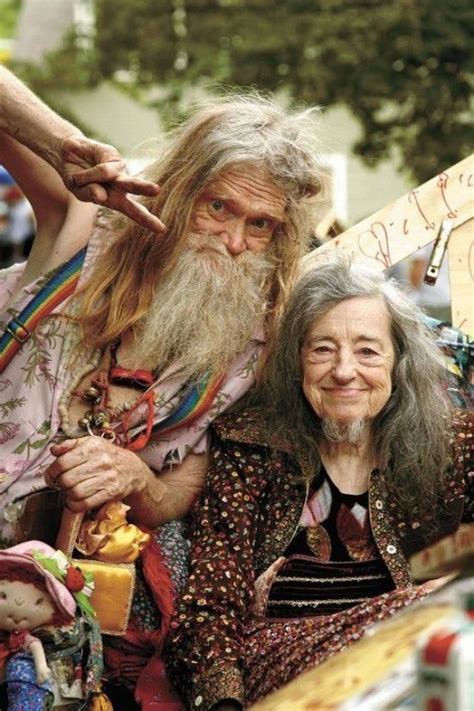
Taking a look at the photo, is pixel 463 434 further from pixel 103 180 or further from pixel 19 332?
pixel 19 332

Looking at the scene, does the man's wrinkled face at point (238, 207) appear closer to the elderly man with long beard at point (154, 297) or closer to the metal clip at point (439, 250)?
the elderly man with long beard at point (154, 297)

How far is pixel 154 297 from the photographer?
517 centimetres

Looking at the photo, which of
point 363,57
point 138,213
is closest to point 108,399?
point 138,213

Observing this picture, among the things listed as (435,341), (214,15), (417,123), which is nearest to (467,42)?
(417,123)

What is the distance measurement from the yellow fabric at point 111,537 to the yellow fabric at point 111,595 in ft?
0.30

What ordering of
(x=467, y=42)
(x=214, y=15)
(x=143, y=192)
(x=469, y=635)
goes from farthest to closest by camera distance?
1. (x=214, y=15)
2. (x=467, y=42)
3. (x=143, y=192)
4. (x=469, y=635)

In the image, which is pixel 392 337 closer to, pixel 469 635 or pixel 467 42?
pixel 469 635

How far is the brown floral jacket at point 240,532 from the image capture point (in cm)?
445

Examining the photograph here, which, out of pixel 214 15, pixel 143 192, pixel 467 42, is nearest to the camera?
pixel 143 192

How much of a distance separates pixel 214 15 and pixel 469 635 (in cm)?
1639

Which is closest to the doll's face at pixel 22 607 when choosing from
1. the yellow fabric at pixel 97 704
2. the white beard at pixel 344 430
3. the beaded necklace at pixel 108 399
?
the yellow fabric at pixel 97 704

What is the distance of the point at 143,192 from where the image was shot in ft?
15.4

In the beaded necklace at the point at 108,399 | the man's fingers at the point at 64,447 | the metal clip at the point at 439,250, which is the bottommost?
the man's fingers at the point at 64,447

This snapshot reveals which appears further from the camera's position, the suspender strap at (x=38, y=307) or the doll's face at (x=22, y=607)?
the suspender strap at (x=38, y=307)
